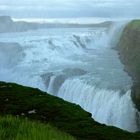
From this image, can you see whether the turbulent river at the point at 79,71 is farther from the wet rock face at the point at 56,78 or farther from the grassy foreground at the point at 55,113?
the grassy foreground at the point at 55,113

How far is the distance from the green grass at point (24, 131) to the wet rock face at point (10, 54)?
200 ft

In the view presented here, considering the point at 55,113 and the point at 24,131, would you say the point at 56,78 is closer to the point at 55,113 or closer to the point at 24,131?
the point at 55,113

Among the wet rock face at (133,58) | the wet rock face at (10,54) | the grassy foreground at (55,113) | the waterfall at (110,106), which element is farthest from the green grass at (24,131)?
the wet rock face at (10,54)

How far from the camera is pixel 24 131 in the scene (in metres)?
5.93

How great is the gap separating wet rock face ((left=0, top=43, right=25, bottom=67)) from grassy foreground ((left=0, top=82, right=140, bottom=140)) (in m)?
47.5

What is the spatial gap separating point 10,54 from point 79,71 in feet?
75.4

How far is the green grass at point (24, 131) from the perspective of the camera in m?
5.82

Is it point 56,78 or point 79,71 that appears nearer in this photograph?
point 56,78

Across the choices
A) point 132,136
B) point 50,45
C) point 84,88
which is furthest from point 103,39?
point 132,136

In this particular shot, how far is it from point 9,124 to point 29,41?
71865 millimetres

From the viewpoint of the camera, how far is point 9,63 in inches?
2697

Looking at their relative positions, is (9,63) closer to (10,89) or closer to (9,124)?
(10,89)

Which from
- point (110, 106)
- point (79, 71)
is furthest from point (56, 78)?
point (110, 106)

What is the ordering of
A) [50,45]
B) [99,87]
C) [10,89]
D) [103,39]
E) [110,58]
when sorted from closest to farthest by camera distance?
[10,89], [99,87], [110,58], [50,45], [103,39]
